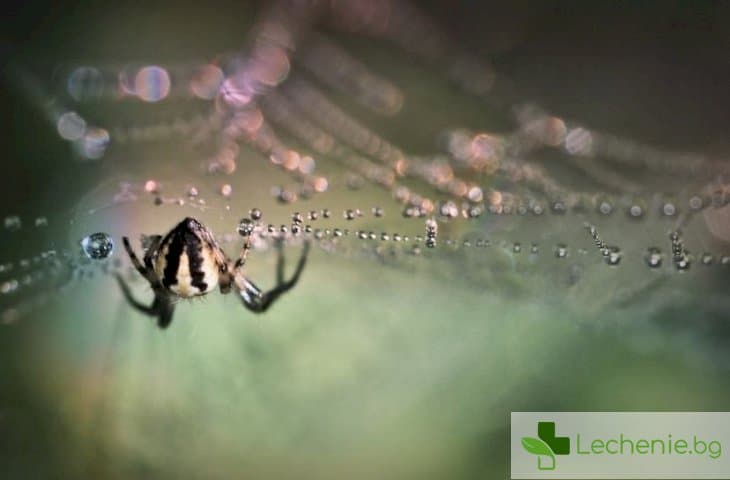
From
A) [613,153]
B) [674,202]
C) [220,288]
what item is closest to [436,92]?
[613,153]

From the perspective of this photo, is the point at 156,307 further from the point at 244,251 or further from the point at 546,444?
the point at 546,444

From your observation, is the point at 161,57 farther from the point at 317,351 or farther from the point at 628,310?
the point at 628,310

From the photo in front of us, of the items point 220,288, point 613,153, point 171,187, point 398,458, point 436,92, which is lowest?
point 398,458

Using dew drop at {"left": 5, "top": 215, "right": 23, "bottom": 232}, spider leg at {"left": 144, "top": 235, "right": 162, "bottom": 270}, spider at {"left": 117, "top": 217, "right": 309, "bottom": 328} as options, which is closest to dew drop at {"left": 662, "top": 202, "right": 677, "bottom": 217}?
spider at {"left": 117, "top": 217, "right": 309, "bottom": 328}

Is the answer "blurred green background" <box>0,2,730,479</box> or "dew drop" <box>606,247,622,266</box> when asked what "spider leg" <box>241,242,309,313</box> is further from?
"dew drop" <box>606,247,622,266</box>

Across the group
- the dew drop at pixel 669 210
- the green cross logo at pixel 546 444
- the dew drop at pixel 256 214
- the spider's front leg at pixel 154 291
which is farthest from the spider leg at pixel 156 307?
the dew drop at pixel 669 210

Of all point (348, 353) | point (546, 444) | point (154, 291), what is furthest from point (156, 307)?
point (546, 444)

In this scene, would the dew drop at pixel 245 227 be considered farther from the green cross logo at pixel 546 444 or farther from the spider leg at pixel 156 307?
the green cross logo at pixel 546 444

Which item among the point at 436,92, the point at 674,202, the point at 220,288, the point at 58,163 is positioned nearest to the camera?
the point at 220,288
